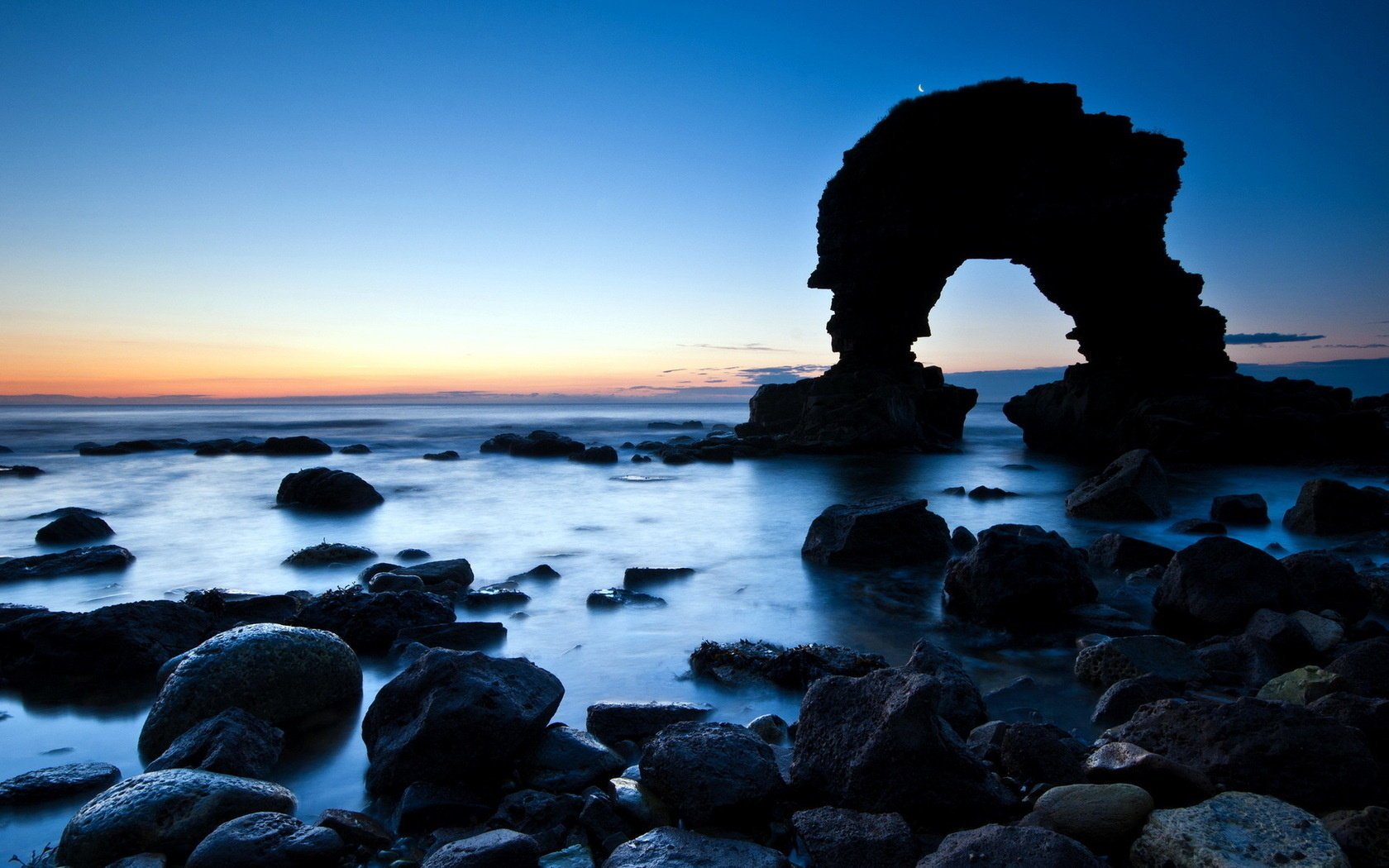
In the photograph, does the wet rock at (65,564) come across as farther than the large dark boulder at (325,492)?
No

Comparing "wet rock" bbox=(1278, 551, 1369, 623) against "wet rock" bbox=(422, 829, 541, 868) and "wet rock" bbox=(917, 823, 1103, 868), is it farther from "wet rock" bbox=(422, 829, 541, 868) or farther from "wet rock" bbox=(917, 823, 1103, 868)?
"wet rock" bbox=(422, 829, 541, 868)

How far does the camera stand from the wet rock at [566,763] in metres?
4.10

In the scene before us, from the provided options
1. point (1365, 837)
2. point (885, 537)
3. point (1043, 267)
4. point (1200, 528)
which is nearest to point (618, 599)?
point (885, 537)

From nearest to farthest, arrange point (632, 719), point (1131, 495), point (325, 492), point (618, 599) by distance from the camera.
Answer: point (632, 719), point (618, 599), point (1131, 495), point (325, 492)

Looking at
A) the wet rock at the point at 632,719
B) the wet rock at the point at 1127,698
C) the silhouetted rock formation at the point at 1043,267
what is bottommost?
the wet rock at the point at 632,719

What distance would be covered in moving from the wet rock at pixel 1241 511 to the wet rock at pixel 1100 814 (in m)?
12.9

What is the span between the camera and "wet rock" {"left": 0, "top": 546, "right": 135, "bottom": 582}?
9.70 meters

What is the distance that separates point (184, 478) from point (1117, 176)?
1373 inches

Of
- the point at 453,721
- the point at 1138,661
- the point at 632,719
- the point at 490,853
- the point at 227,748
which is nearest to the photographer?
the point at 490,853

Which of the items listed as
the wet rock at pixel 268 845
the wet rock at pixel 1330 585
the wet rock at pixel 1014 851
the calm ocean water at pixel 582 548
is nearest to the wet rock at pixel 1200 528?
the calm ocean water at pixel 582 548

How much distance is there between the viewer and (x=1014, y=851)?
2.88 metres

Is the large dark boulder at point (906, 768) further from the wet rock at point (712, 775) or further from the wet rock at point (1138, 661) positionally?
the wet rock at point (1138, 661)

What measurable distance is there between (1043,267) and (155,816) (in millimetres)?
34616

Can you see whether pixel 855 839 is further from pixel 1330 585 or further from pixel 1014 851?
pixel 1330 585
